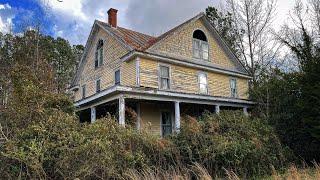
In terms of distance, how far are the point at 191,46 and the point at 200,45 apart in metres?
0.97

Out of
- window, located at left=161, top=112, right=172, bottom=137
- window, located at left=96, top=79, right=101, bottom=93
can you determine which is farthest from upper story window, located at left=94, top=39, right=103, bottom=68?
window, located at left=161, top=112, right=172, bottom=137

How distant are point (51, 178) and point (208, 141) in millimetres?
5082

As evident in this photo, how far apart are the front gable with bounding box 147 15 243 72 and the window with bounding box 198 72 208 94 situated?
3.74 feet

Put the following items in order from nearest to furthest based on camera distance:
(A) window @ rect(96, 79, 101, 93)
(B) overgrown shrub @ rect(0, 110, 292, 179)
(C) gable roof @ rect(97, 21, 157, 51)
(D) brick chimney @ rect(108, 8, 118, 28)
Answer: (B) overgrown shrub @ rect(0, 110, 292, 179) → (C) gable roof @ rect(97, 21, 157, 51) → (A) window @ rect(96, 79, 101, 93) → (D) brick chimney @ rect(108, 8, 118, 28)

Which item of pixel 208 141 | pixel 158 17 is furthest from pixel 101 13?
pixel 208 141

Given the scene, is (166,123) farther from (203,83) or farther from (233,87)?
(233,87)

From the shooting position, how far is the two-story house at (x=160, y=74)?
18.1 meters

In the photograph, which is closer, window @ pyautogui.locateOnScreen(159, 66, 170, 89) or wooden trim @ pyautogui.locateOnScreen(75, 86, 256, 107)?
wooden trim @ pyautogui.locateOnScreen(75, 86, 256, 107)

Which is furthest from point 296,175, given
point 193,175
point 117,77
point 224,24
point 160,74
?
point 224,24

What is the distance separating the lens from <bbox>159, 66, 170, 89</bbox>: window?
20.5 m

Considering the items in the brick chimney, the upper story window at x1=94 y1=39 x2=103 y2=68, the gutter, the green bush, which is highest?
the brick chimney

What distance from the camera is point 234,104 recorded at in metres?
21.3

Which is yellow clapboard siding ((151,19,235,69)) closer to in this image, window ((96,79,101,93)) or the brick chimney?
the brick chimney

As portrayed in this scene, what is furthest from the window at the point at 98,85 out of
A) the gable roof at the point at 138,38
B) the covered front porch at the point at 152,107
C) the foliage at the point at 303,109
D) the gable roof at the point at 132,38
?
the foliage at the point at 303,109
